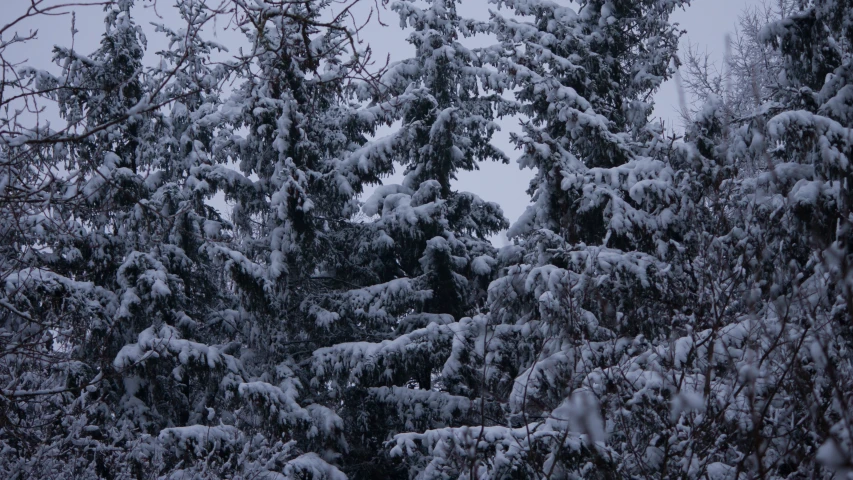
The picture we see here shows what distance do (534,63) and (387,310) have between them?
553cm

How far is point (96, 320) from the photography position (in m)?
10.3

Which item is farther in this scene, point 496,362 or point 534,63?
point 534,63

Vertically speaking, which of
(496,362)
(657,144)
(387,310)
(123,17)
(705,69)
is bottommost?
(496,362)

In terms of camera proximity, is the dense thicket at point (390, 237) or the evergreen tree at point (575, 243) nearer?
the evergreen tree at point (575, 243)

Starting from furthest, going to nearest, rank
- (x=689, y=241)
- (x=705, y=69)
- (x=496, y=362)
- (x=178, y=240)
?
(x=705, y=69), (x=178, y=240), (x=496, y=362), (x=689, y=241)

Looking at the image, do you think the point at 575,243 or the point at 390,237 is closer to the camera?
the point at 575,243

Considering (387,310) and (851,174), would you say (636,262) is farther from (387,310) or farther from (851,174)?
(387,310)

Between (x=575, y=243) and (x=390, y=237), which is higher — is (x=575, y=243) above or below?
below

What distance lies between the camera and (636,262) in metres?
7.99

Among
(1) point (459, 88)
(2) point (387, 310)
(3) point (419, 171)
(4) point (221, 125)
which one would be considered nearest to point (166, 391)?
(2) point (387, 310)

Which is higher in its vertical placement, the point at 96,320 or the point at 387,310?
the point at 387,310

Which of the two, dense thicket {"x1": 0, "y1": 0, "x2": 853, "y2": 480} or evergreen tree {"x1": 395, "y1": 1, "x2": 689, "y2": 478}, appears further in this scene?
dense thicket {"x1": 0, "y1": 0, "x2": 853, "y2": 480}

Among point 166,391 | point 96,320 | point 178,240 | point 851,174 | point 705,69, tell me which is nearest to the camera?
point 851,174

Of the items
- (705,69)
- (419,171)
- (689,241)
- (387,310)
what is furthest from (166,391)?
(705,69)
